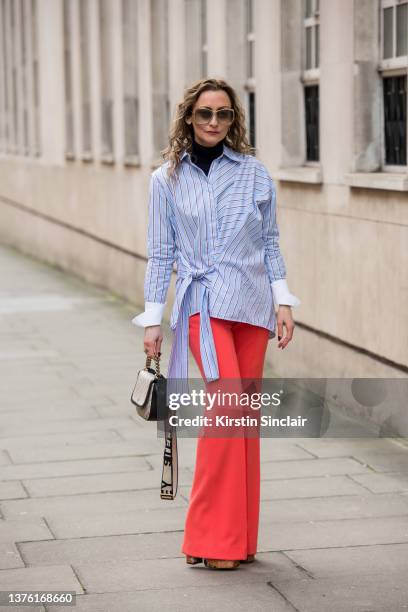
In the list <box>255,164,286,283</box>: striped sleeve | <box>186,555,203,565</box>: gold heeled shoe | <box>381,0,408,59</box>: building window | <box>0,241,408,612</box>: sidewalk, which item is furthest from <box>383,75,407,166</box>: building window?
<box>186,555,203,565</box>: gold heeled shoe

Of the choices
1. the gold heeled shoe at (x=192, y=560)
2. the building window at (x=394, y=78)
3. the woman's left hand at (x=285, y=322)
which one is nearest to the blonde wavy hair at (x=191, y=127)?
the woman's left hand at (x=285, y=322)

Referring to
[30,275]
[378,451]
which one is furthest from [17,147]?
[378,451]

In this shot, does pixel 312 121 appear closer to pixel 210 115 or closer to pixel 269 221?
pixel 269 221

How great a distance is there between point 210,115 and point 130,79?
12.2 meters

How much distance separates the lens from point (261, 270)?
20.2 feet

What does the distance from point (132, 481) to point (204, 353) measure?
6.84 ft

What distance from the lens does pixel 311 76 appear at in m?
11.1

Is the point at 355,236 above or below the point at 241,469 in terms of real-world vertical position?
above

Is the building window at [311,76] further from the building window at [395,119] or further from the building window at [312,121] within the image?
the building window at [395,119]

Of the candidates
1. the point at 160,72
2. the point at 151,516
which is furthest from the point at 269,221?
the point at 160,72

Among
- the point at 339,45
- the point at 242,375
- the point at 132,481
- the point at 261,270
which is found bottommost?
the point at 132,481

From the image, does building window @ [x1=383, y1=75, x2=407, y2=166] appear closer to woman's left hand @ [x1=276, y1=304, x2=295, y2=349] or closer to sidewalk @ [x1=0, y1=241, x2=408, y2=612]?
sidewalk @ [x1=0, y1=241, x2=408, y2=612]

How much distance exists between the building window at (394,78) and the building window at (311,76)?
1310 millimetres

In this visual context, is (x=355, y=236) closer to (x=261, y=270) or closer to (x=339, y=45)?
(x=339, y=45)
